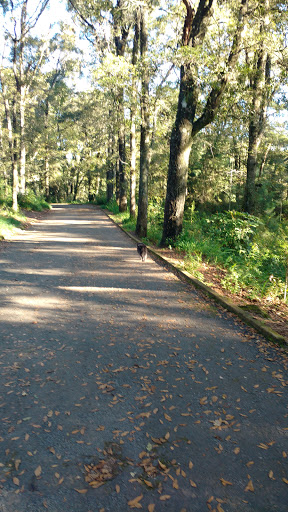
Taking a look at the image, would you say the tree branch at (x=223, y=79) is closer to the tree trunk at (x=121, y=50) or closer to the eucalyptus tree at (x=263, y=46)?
the eucalyptus tree at (x=263, y=46)

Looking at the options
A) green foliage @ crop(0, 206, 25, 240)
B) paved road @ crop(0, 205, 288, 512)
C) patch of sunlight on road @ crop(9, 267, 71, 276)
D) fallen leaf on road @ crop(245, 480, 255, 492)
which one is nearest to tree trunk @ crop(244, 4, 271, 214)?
patch of sunlight on road @ crop(9, 267, 71, 276)

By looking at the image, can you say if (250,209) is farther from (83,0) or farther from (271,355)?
(83,0)

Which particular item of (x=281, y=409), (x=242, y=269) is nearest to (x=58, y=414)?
(x=281, y=409)

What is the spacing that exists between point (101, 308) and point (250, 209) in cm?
1062

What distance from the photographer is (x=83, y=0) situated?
58.5 feet

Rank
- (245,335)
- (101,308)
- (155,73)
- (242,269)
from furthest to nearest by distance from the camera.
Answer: (155,73), (242,269), (101,308), (245,335)

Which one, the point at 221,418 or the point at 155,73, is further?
the point at 155,73

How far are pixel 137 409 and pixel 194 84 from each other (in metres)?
9.75

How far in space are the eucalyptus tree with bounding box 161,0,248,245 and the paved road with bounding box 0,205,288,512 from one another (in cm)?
569

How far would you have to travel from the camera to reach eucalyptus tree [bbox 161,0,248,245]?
970cm

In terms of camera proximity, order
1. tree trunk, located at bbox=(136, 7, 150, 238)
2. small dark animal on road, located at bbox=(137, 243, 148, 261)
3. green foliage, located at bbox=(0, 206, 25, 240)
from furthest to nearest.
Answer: tree trunk, located at bbox=(136, 7, 150, 238)
green foliage, located at bbox=(0, 206, 25, 240)
small dark animal on road, located at bbox=(137, 243, 148, 261)

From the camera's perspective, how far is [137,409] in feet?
10.5

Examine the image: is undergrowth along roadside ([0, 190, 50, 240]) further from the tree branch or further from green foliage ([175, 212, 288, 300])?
the tree branch

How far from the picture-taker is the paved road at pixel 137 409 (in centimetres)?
232
